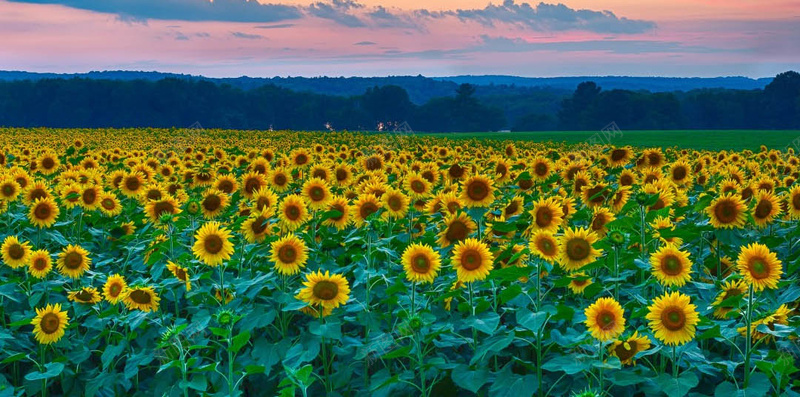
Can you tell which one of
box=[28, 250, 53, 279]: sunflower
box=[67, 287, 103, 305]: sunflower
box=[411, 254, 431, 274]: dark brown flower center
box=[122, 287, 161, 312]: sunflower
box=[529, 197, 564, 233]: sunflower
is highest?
box=[529, 197, 564, 233]: sunflower

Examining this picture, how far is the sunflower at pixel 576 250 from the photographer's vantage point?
5.76 metres

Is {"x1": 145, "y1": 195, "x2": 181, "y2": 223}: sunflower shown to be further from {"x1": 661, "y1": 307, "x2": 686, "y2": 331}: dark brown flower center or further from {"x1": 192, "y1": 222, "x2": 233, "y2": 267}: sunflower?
{"x1": 661, "y1": 307, "x2": 686, "y2": 331}: dark brown flower center

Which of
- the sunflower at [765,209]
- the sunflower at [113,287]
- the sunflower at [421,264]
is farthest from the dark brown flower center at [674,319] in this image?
the sunflower at [113,287]

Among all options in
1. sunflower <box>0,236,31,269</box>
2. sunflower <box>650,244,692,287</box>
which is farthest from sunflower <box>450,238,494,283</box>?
sunflower <box>0,236,31,269</box>

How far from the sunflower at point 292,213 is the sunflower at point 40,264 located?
83.4 inches

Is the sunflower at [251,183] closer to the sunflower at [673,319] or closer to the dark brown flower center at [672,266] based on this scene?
the dark brown flower center at [672,266]

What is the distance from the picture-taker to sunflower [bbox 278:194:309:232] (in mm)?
7090

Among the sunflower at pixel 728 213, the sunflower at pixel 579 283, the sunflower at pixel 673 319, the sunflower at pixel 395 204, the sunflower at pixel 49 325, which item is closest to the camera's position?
the sunflower at pixel 673 319

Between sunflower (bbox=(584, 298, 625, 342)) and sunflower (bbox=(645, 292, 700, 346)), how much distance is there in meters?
0.17

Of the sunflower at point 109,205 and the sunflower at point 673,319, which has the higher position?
the sunflower at point 673,319

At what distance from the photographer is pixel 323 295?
222 inches

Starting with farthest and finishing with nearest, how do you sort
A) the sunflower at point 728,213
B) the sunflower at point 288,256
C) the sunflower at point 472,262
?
1. the sunflower at point 728,213
2. the sunflower at point 288,256
3. the sunflower at point 472,262

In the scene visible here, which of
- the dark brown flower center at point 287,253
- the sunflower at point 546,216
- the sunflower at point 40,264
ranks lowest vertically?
the sunflower at point 40,264

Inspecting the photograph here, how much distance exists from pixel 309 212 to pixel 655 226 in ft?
10.8
